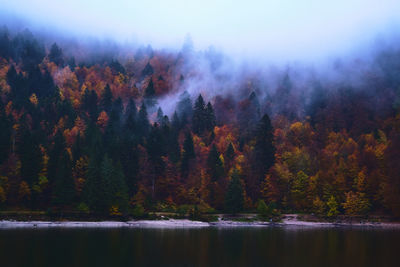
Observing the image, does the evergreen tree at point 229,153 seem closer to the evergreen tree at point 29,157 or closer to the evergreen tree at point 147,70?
the evergreen tree at point 29,157

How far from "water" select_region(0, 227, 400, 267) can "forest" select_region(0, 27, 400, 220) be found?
34.2 m

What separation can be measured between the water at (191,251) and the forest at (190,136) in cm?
3420

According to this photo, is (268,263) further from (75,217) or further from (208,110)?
(208,110)

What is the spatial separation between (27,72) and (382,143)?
122969 millimetres

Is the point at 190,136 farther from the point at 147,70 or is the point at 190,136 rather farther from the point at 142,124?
the point at 147,70

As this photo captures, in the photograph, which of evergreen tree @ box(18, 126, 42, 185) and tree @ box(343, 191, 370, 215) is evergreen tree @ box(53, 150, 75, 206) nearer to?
evergreen tree @ box(18, 126, 42, 185)

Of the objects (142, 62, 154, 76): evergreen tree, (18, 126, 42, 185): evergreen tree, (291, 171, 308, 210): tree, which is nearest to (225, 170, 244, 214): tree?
(291, 171, 308, 210): tree

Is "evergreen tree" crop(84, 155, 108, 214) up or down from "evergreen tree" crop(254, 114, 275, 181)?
down

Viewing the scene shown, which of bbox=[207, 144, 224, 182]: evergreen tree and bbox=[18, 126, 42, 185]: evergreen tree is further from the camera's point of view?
bbox=[207, 144, 224, 182]: evergreen tree

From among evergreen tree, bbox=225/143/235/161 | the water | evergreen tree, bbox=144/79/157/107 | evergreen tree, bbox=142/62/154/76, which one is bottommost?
the water

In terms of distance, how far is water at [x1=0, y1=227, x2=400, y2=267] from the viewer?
3828cm

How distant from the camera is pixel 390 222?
8844cm

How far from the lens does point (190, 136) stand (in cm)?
11794

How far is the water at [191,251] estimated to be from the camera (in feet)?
126
